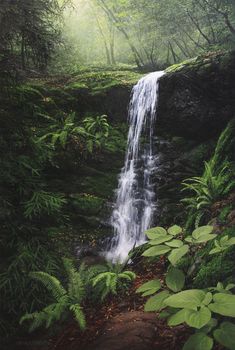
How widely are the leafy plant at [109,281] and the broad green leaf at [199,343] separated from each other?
3439 millimetres

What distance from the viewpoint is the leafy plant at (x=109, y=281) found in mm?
5641

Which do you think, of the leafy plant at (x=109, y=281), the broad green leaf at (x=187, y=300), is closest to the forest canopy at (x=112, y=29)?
the leafy plant at (x=109, y=281)

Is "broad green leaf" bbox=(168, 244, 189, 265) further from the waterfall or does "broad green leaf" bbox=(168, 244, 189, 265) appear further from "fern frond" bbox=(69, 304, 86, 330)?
the waterfall

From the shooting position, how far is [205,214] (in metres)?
6.84

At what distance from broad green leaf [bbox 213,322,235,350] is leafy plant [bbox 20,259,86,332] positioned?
2806mm

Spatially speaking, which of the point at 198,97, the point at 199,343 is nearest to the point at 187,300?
the point at 199,343

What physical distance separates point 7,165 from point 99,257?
3.96 m

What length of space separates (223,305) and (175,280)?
1.88 ft

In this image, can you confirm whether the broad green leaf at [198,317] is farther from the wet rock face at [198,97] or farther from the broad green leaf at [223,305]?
the wet rock face at [198,97]

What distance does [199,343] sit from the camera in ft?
7.28

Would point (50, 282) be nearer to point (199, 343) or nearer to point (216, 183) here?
point (199, 343)

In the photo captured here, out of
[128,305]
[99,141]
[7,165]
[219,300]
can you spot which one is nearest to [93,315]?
[128,305]

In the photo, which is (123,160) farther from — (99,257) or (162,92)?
(99,257)

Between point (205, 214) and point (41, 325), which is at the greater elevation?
point (205, 214)
